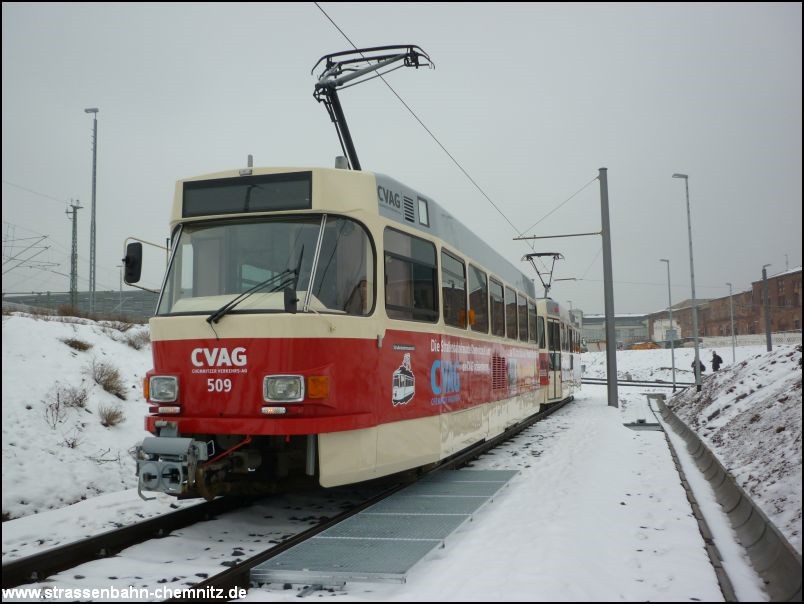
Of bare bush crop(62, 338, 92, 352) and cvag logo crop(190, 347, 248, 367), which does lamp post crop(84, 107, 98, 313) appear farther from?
cvag logo crop(190, 347, 248, 367)

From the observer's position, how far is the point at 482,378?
10445mm

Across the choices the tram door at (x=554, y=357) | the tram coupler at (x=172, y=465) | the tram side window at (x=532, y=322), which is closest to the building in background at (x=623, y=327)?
the tram door at (x=554, y=357)

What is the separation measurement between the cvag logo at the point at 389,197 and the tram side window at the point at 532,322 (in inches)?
340

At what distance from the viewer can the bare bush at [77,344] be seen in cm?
1408

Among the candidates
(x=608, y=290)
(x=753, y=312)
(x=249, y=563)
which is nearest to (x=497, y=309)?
(x=249, y=563)

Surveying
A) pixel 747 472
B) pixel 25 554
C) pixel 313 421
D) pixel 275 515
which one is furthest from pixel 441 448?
pixel 25 554

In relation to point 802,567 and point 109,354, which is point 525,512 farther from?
point 109,354

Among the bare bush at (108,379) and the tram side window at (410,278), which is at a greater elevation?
the tram side window at (410,278)

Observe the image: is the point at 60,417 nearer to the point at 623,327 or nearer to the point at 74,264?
the point at 74,264

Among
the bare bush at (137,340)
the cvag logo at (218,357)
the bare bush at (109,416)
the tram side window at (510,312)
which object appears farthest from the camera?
the bare bush at (137,340)

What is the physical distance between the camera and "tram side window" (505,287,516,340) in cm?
→ 1286

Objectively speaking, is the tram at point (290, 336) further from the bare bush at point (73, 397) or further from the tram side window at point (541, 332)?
the tram side window at point (541, 332)

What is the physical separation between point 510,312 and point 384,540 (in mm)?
7784

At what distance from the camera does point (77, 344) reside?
46.4ft
